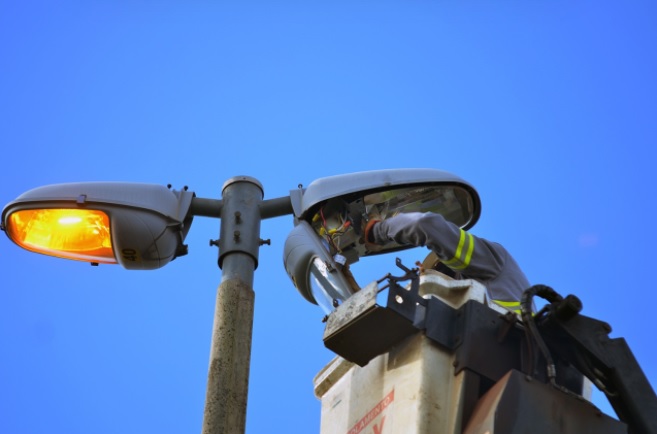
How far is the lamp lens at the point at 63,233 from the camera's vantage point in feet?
26.2

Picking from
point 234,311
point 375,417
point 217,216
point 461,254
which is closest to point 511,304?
point 461,254

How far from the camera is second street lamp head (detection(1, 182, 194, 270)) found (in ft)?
25.5

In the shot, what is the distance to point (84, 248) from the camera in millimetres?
8117

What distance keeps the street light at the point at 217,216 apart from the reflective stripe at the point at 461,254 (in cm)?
31

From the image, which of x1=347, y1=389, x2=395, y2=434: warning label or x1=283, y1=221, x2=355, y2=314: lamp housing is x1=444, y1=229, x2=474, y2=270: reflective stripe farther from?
x1=347, y1=389, x2=395, y2=434: warning label

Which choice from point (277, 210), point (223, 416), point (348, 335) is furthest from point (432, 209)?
point (223, 416)

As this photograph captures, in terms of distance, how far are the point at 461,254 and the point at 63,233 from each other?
1981 mm

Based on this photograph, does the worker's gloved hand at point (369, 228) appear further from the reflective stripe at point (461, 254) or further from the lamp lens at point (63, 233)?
the lamp lens at point (63, 233)

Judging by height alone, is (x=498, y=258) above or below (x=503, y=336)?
above

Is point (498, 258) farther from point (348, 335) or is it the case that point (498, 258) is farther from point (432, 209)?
point (348, 335)

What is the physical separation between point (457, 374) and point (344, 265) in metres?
1.33

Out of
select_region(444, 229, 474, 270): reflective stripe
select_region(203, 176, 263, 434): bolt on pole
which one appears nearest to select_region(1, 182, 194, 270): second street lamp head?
select_region(203, 176, 263, 434): bolt on pole

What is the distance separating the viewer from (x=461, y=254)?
820 cm

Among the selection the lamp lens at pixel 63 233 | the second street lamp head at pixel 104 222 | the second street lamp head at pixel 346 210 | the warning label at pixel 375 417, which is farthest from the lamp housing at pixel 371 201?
the warning label at pixel 375 417
